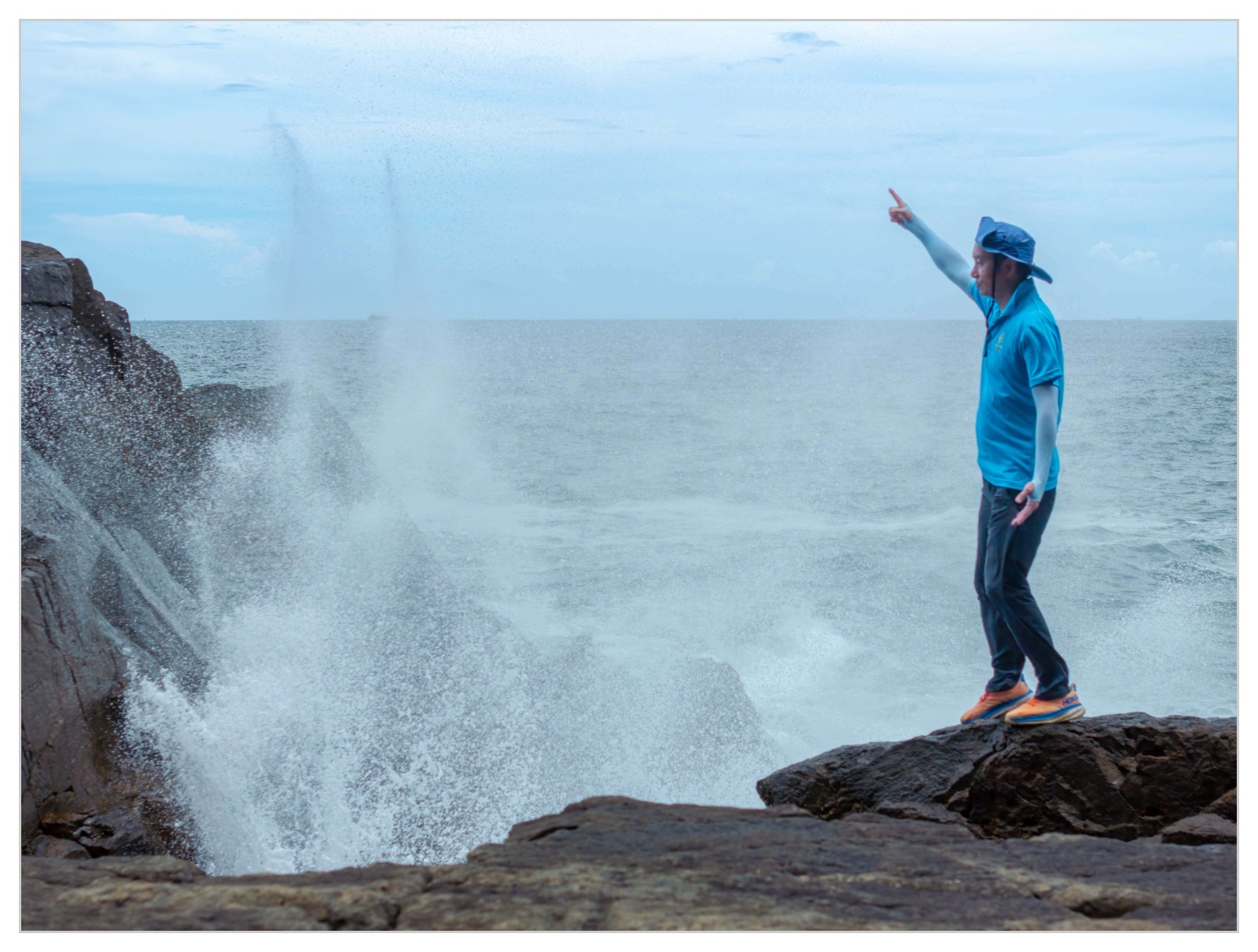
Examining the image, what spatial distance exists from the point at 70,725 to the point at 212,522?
3.47 meters

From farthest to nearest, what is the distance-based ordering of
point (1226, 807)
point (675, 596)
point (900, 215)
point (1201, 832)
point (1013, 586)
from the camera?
1. point (675, 596)
2. point (900, 215)
3. point (1013, 586)
4. point (1226, 807)
5. point (1201, 832)

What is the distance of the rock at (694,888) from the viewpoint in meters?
2.13

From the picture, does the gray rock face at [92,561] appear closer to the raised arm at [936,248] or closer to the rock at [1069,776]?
the rock at [1069,776]

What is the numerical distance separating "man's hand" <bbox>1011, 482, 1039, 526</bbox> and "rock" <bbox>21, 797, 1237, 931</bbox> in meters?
1.08

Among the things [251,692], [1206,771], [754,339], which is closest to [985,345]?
[1206,771]

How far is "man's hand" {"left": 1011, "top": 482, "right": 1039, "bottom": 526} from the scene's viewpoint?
328cm

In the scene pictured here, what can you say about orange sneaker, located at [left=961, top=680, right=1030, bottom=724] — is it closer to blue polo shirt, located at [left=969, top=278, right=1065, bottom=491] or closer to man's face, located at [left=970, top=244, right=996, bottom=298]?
blue polo shirt, located at [left=969, top=278, right=1065, bottom=491]

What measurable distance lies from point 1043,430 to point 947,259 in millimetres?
860

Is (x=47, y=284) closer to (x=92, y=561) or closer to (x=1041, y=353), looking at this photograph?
(x=92, y=561)

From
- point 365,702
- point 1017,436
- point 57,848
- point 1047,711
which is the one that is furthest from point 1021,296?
point 365,702

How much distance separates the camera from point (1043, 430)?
321 cm

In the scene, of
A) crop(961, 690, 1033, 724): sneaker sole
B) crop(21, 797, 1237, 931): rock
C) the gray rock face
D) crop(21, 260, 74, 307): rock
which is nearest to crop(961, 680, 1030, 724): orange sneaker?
crop(961, 690, 1033, 724): sneaker sole

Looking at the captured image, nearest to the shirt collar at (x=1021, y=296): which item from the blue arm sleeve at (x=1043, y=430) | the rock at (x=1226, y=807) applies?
the blue arm sleeve at (x=1043, y=430)

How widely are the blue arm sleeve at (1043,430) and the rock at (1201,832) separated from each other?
1.14 m
